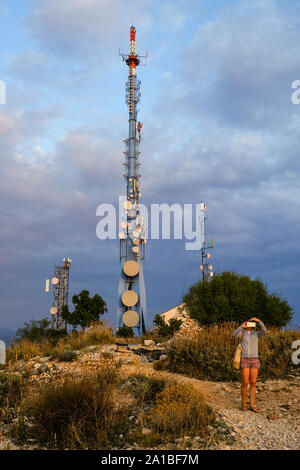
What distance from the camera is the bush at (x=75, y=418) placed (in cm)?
597

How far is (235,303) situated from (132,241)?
38.3 feet

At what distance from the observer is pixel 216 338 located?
12227 mm

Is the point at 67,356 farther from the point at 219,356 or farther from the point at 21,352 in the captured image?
the point at 219,356

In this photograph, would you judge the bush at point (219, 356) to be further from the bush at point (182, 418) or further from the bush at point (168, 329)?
the bush at point (168, 329)

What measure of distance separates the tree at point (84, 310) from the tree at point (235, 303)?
7.12 metres

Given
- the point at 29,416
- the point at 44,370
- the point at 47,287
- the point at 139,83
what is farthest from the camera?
the point at 139,83

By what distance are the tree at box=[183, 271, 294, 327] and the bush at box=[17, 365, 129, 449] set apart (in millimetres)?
16368

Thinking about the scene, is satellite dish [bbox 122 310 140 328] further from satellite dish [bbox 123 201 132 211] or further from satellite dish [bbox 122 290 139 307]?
satellite dish [bbox 123 201 132 211]

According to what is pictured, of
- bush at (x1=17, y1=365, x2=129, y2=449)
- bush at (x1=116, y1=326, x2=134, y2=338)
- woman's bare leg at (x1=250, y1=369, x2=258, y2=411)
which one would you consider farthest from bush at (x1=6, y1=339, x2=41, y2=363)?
bush at (x1=116, y1=326, x2=134, y2=338)

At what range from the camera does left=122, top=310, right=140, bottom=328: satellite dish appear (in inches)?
1130

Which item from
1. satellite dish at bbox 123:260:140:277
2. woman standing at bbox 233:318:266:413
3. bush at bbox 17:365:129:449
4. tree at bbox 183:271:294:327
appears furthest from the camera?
satellite dish at bbox 123:260:140:277

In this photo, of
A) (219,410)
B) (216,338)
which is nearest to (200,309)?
(216,338)
